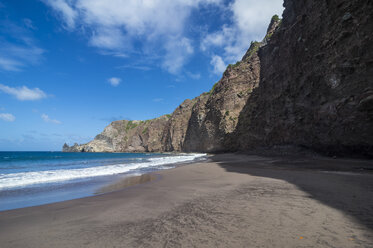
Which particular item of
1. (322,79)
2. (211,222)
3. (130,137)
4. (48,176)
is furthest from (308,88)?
(130,137)

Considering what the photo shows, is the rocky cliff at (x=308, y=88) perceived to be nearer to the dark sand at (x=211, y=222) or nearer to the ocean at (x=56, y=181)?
the dark sand at (x=211, y=222)

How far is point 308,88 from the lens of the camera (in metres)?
20.1

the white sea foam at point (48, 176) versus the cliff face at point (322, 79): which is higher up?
the cliff face at point (322, 79)

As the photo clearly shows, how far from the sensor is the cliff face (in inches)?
535

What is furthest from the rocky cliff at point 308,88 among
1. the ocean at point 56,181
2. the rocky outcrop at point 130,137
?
the rocky outcrop at point 130,137

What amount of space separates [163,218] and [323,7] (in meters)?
25.3

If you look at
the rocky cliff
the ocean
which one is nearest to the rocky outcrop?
the rocky cliff

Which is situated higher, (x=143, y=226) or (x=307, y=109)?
(x=307, y=109)

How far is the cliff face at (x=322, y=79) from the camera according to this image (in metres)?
13.6

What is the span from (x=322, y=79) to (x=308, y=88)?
2490 mm

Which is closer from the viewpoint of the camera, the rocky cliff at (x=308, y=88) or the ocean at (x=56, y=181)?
the ocean at (x=56, y=181)

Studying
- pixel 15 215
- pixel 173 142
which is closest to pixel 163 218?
pixel 15 215

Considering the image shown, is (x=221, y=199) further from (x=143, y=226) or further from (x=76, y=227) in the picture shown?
(x=76, y=227)

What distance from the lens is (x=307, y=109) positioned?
20.3 meters
